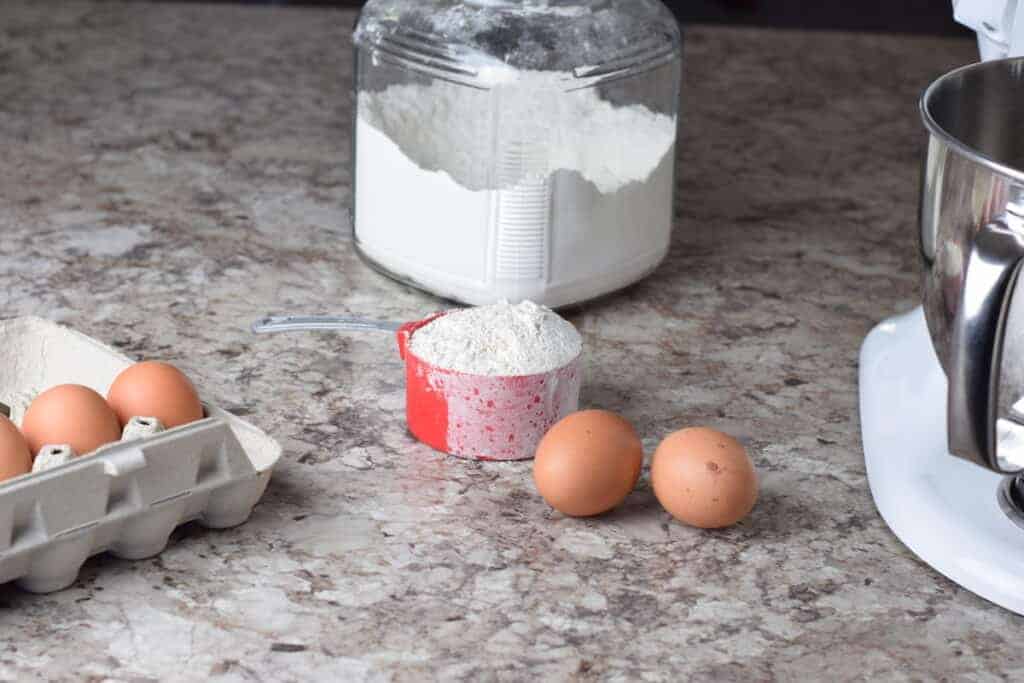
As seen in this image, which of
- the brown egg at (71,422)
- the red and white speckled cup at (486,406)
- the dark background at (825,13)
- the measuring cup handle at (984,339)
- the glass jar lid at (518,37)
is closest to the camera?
the measuring cup handle at (984,339)

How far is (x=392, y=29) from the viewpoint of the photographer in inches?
44.0

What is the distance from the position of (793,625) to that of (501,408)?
0.78ft

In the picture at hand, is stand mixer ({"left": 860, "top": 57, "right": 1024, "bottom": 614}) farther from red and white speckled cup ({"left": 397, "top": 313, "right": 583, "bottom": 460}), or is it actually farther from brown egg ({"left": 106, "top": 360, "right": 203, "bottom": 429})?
brown egg ({"left": 106, "top": 360, "right": 203, "bottom": 429})

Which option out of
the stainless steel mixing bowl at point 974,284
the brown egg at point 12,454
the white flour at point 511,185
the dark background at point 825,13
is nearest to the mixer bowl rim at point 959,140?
the stainless steel mixing bowl at point 974,284

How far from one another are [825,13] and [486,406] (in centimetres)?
305

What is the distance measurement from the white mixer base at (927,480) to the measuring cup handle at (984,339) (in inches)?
3.3

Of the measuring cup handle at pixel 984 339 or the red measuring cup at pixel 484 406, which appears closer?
the measuring cup handle at pixel 984 339

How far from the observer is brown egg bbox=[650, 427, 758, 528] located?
83cm

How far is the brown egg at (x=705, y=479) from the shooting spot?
83 centimetres

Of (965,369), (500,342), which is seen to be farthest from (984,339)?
(500,342)

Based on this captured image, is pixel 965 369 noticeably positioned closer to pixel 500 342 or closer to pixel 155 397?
pixel 500 342

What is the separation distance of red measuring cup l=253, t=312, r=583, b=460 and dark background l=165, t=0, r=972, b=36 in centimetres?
267

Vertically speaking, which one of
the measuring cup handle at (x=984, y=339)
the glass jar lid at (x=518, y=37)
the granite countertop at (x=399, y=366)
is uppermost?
the glass jar lid at (x=518, y=37)

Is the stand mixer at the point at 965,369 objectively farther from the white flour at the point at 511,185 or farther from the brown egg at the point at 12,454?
the brown egg at the point at 12,454
